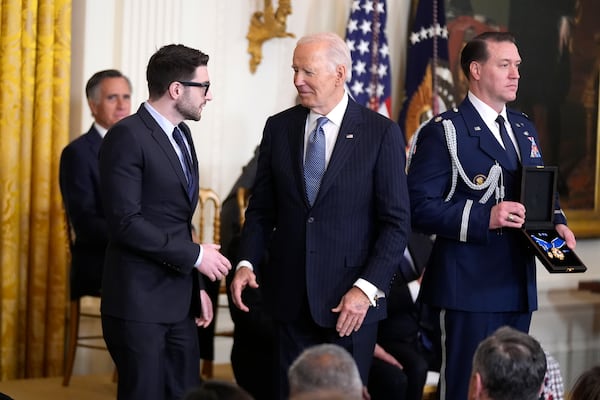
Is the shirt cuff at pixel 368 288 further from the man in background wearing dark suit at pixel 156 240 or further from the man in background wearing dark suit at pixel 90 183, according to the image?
the man in background wearing dark suit at pixel 90 183

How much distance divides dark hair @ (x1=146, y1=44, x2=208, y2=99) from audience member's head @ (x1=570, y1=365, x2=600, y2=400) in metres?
2.01

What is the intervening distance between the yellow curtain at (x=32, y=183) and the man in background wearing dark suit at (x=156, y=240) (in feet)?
9.12

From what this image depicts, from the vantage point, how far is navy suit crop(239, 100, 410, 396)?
4160 mm

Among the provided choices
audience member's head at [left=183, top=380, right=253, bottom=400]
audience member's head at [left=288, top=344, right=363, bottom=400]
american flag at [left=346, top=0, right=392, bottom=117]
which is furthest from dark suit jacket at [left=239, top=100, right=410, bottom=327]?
american flag at [left=346, top=0, right=392, bottom=117]

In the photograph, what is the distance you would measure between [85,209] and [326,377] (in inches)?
150

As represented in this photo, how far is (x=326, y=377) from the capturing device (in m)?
2.62

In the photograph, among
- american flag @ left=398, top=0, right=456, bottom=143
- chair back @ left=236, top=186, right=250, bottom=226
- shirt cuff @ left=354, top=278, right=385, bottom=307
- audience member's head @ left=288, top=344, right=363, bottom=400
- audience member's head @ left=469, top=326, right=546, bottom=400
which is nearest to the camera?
audience member's head @ left=288, top=344, right=363, bottom=400

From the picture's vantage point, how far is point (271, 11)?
306 inches

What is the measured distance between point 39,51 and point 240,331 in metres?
2.38

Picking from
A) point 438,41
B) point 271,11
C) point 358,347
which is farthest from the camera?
point 438,41

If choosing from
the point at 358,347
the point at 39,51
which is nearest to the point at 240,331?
the point at 358,347

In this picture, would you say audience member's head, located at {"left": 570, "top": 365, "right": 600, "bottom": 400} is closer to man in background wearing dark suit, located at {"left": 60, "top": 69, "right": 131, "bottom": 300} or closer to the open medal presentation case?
the open medal presentation case

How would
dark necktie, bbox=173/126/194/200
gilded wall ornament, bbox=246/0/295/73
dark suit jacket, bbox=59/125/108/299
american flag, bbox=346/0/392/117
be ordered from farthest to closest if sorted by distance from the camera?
american flag, bbox=346/0/392/117 < gilded wall ornament, bbox=246/0/295/73 < dark suit jacket, bbox=59/125/108/299 < dark necktie, bbox=173/126/194/200

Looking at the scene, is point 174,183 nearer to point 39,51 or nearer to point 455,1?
point 39,51
